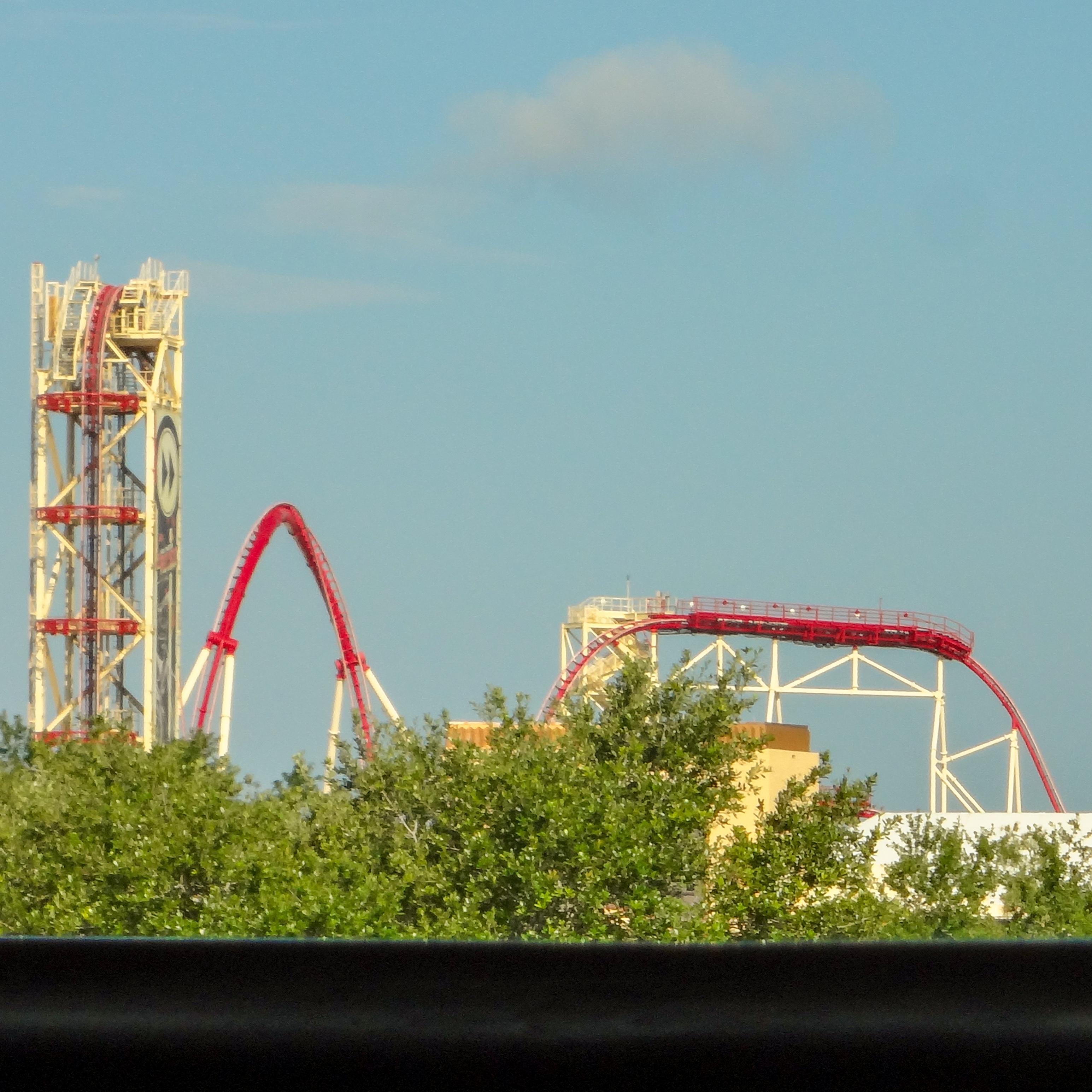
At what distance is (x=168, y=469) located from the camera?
43000mm

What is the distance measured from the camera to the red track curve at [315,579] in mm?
36000

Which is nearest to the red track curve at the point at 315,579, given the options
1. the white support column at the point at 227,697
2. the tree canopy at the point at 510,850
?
the white support column at the point at 227,697

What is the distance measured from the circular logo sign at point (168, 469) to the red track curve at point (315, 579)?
20.4ft

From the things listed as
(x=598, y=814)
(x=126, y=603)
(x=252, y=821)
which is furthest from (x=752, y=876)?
(x=126, y=603)

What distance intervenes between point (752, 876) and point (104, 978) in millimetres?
19853

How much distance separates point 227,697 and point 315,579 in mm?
3378

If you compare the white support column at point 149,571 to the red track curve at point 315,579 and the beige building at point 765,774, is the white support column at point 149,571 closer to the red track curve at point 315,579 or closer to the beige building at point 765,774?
the red track curve at point 315,579

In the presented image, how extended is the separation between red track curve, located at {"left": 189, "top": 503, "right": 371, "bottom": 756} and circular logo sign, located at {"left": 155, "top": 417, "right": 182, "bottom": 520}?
620 cm

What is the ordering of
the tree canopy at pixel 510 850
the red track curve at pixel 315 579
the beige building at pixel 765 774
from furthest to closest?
the red track curve at pixel 315 579 < the beige building at pixel 765 774 < the tree canopy at pixel 510 850

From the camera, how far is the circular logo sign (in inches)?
1655

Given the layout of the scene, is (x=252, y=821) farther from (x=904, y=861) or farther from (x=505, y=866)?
(x=904, y=861)

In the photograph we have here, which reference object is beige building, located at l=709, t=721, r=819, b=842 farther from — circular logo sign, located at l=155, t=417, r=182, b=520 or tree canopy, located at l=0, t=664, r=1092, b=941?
circular logo sign, located at l=155, t=417, r=182, b=520

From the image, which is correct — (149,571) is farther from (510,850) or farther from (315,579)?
(510,850)

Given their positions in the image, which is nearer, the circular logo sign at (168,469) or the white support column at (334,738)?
the white support column at (334,738)
